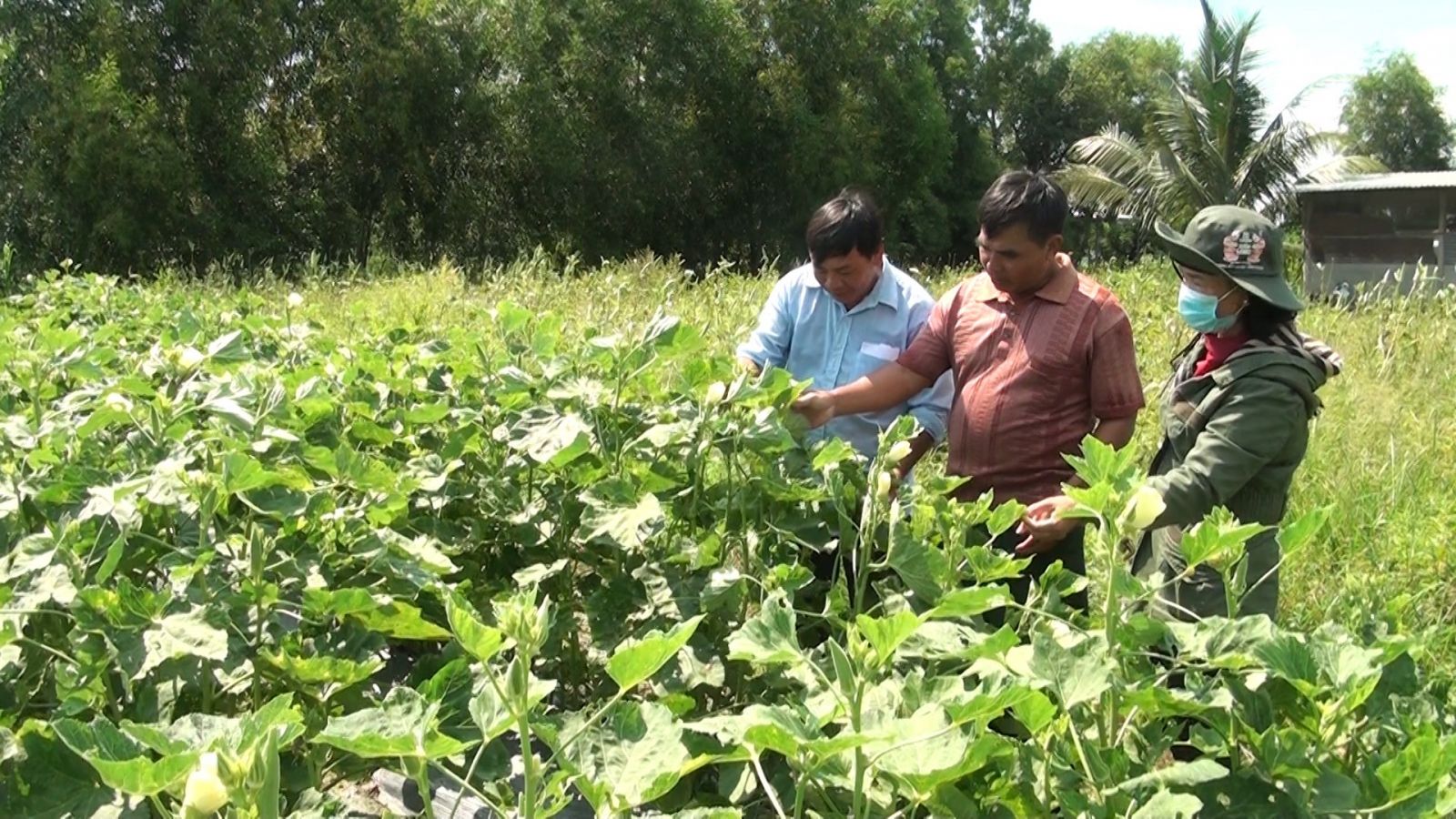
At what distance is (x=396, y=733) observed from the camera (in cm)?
102

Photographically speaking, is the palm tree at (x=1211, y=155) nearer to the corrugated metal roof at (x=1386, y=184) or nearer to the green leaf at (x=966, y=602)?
the corrugated metal roof at (x=1386, y=184)

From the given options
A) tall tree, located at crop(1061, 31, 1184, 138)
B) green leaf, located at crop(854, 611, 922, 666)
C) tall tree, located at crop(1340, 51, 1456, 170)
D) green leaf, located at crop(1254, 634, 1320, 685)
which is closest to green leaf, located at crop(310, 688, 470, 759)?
green leaf, located at crop(854, 611, 922, 666)

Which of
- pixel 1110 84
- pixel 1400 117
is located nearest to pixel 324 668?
pixel 1110 84

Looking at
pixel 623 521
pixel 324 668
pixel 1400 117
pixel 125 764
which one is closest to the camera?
pixel 125 764

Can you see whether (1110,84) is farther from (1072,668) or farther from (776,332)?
(1072,668)

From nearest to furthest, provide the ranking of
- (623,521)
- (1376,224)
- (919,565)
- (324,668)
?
1. (324,668)
2. (919,565)
3. (623,521)
4. (1376,224)

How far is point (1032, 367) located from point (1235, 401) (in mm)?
398

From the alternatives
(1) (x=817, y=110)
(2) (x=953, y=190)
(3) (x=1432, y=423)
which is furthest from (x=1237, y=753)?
(2) (x=953, y=190)

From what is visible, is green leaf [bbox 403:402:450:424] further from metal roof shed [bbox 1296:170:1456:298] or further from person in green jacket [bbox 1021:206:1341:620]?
metal roof shed [bbox 1296:170:1456:298]

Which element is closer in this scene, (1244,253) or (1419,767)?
(1419,767)

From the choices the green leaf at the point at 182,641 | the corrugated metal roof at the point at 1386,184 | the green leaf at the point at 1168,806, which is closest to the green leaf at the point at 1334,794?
the green leaf at the point at 1168,806

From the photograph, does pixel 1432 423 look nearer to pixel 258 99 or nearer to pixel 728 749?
pixel 728 749

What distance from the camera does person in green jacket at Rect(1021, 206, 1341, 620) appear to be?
2.18 metres

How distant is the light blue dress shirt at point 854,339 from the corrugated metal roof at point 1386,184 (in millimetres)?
20045
